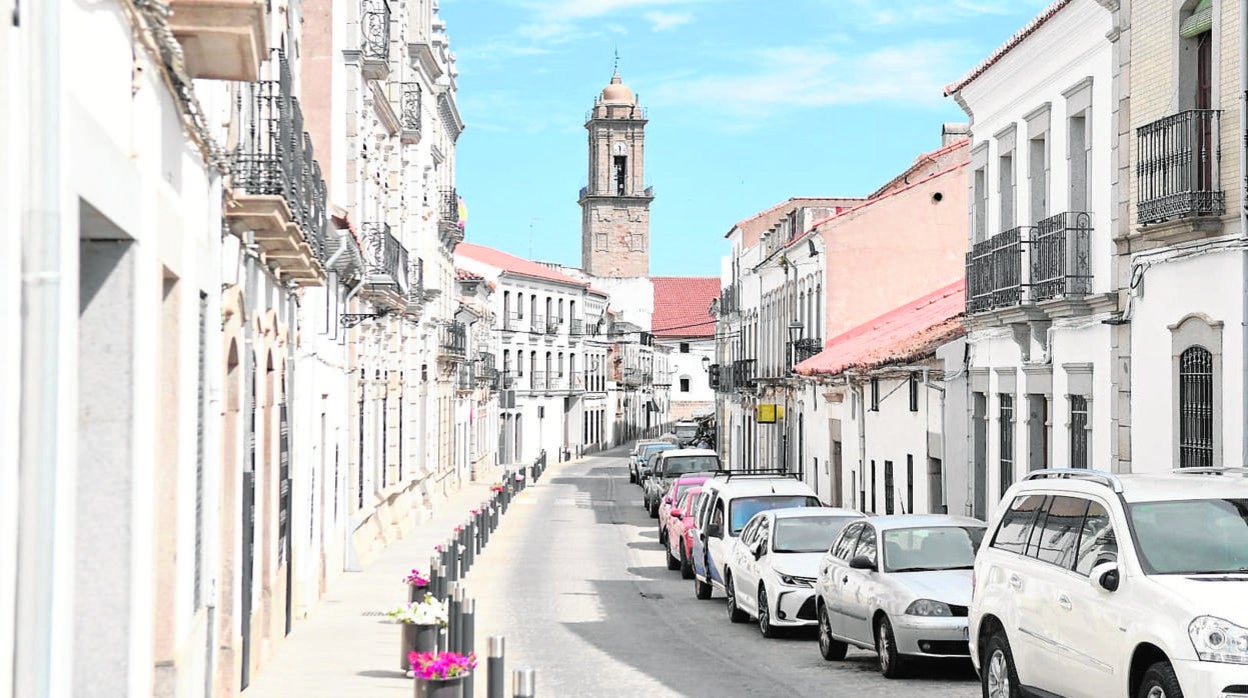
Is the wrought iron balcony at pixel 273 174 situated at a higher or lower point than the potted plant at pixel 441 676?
higher

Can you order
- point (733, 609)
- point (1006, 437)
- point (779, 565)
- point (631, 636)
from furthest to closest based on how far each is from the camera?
point (1006, 437) < point (733, 609) < point (631, 636) < point (779, 565)

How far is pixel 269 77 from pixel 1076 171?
966 cm

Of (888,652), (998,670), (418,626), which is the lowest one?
(888,652)

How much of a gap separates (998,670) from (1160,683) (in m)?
2.68

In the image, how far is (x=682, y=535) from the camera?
26.5 m

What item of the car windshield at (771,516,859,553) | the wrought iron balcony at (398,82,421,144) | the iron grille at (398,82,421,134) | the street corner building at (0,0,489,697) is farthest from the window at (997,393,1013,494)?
the iron grille at (398,82,421,134)

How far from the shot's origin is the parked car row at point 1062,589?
8898 millimetres

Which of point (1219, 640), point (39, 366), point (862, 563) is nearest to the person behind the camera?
point (39, 366)

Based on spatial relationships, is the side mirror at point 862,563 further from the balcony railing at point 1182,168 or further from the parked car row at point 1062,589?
the balcony railing at point 1182,168

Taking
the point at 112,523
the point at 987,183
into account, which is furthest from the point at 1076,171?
the point at 112,523

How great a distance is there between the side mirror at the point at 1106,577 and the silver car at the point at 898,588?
4690 millimetres

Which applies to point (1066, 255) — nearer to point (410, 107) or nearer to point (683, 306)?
point (410, 107)


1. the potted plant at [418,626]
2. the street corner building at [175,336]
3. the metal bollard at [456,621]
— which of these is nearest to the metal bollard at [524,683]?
the street corner building at [175,336]

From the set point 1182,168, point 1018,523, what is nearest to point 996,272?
point 1182,168
